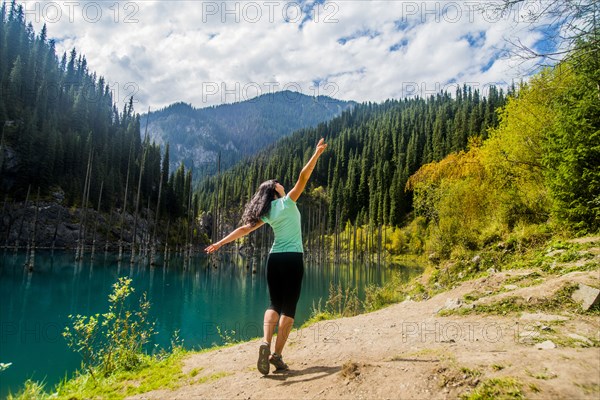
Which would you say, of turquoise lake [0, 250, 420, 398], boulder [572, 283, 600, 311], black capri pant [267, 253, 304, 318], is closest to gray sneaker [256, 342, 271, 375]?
black capri pant [267, 253, 304, 318]

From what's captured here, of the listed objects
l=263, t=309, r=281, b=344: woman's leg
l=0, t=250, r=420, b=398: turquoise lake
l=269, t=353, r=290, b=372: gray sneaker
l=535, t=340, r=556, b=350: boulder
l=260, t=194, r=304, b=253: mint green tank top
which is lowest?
l=0, t=250, r=420, b=398: turquoise lake

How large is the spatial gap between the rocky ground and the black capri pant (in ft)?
2.87

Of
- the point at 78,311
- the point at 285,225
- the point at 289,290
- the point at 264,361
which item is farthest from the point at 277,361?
the point at 78,311

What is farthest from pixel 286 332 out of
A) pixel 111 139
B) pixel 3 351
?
pixel 111 139

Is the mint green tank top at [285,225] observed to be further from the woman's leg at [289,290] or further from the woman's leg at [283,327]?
the woman's leg at [283,327]

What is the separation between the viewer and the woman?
170 inches

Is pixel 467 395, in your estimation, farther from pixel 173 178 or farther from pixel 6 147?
pixel 173 178

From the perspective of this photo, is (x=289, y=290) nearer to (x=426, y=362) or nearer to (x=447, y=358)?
(x=426, y=362)

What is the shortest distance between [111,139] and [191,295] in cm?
8516

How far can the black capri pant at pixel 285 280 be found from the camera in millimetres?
4324

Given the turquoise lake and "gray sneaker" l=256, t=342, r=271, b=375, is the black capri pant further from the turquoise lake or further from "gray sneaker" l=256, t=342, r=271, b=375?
the turquoise lake

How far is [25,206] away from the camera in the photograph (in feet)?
178

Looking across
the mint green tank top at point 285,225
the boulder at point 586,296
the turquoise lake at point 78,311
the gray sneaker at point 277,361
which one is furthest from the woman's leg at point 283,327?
the turquoise lake at point 78,311

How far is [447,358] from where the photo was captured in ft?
12.5
